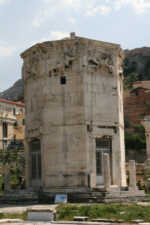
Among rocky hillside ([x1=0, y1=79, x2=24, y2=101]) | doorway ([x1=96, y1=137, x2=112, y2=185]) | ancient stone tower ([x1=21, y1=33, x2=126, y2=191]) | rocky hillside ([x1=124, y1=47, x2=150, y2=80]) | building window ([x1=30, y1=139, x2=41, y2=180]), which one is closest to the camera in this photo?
ancient stone tower ([x1=21, y1=33, x2=126, y2=191])

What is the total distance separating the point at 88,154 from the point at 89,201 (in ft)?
8.58

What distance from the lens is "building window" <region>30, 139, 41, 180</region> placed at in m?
22.9

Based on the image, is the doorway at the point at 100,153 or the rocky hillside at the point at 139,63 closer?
the doorway at the point at 100,153

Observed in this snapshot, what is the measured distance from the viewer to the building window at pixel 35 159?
903 inches

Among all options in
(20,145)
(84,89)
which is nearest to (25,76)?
(84,89)

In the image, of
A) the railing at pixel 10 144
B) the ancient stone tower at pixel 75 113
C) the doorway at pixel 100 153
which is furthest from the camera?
the railing at pixel 10 144

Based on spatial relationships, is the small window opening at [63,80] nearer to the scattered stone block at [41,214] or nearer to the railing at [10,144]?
the scattered stone block at [41,214]

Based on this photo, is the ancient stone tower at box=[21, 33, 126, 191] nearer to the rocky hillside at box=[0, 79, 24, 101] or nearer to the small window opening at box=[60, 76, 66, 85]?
the small window opening at box=[60, 76, 66, 85]

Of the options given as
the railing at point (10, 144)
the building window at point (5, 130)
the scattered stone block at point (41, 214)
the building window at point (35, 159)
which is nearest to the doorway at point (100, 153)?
the building window at point (35, 159)

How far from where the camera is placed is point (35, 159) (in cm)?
2317

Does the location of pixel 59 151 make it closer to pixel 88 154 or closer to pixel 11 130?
pixel 88 154

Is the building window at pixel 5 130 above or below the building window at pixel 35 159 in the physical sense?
above

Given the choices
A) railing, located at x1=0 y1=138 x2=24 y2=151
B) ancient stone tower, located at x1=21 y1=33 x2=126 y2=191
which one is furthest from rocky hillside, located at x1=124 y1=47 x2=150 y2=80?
ancient stone tower, located at x1=21 y1=33 x2=126 y2=191

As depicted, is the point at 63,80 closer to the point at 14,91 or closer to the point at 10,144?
the point at 10,144
